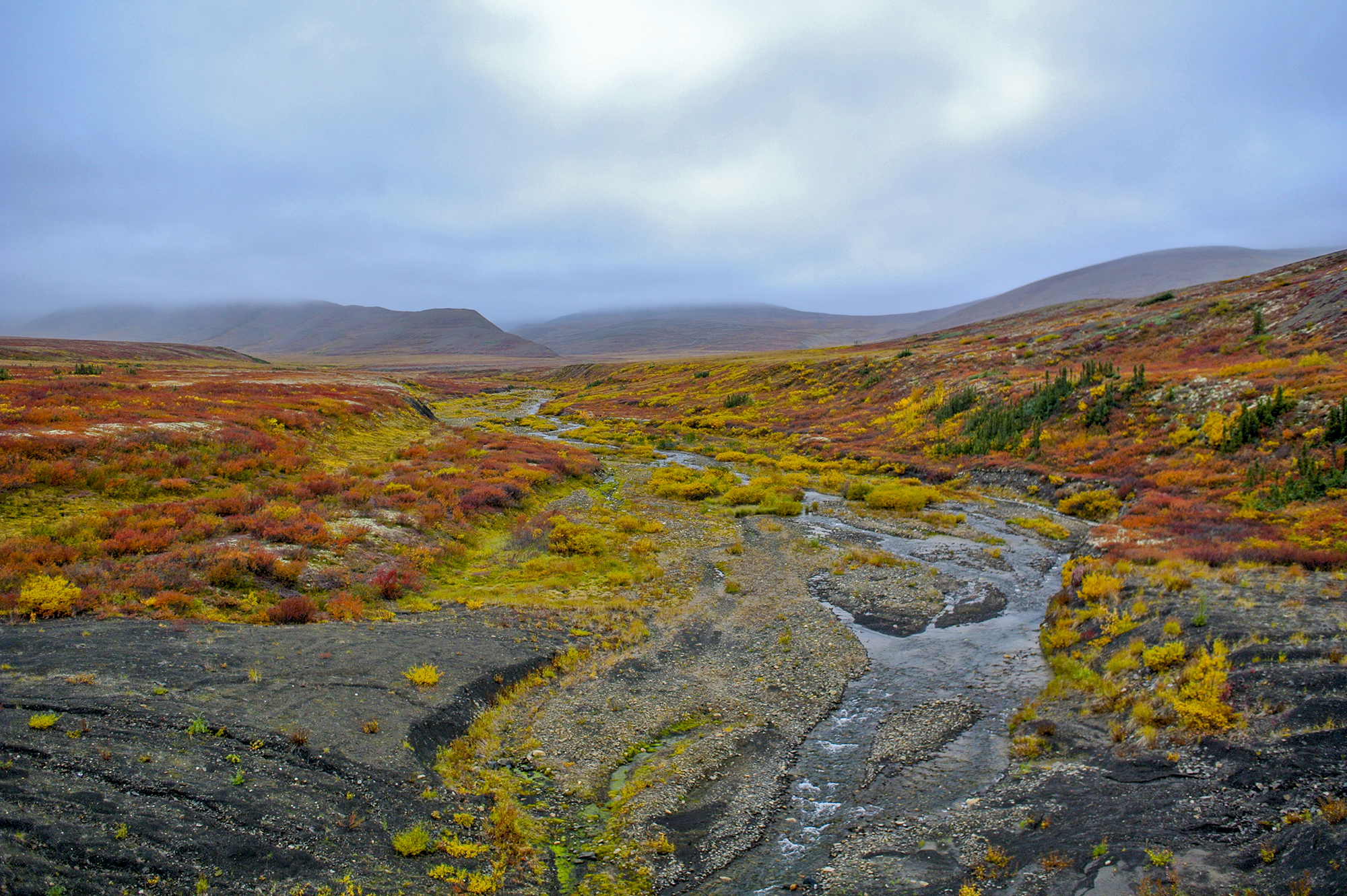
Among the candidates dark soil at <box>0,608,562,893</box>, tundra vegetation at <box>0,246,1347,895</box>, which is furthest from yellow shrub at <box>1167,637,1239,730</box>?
dark soil at <box>0,608,562,893</box>

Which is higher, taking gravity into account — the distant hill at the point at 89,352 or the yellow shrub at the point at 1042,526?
the distant hill at the point at 89,352

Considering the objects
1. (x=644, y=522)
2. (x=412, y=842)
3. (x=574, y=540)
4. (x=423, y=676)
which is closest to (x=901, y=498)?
(x=644, y=522)

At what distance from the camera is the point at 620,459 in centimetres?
5759

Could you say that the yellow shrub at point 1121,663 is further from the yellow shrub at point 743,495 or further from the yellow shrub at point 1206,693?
the yellow shrub at point 743,495

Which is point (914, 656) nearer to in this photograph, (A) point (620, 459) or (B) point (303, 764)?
Result: (B) point (303, 764)

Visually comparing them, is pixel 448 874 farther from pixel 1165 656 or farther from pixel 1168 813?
pixel 1165 656

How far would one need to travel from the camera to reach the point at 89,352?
150 meters

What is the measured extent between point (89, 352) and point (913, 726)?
204 metres

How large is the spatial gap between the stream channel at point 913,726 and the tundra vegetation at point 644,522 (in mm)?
1039

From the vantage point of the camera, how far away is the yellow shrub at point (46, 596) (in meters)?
15.0

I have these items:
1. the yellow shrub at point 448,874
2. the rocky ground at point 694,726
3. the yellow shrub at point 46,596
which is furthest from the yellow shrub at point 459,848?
the yellow shrub at point 46,596

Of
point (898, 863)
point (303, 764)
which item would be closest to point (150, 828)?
point (303, 764)

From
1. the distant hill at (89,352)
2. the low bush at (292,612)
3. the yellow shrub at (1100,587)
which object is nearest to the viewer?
the low bush at (292,612)

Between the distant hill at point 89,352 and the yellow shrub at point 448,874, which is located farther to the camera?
the distant hill at point 89,352
